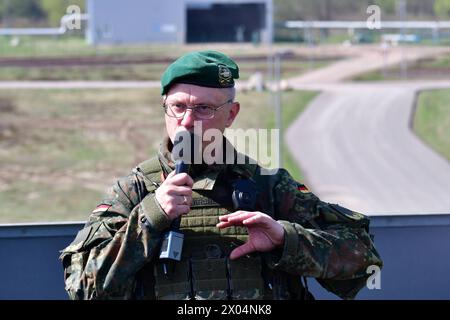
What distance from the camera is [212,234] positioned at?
3.01m

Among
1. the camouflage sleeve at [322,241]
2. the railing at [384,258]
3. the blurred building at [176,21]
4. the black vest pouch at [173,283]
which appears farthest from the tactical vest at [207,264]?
the blurred building at [176,21]

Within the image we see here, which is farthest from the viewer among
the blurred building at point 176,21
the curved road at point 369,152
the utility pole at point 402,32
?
the blurred building at point 176,21

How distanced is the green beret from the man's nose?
0.10 m

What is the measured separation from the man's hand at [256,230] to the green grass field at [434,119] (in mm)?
26337

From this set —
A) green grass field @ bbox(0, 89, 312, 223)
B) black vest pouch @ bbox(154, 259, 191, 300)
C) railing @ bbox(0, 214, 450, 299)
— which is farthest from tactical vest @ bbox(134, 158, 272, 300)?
green grass field @ bbox(0, 89, 312, 223)

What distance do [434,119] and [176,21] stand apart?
99.1 ft

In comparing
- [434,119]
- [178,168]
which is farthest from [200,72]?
[434,119]

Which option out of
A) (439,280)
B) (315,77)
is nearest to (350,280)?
(439,280)

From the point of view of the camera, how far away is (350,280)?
3074 millimetres

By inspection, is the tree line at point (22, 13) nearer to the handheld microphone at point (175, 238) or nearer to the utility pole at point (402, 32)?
the utility pole at point (402, 32)

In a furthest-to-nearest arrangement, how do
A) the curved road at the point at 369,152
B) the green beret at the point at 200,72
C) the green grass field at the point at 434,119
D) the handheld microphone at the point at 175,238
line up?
the green grass field at the point at 434,119 < the curved road at the point at 369,152 < the green beret at the point at 200,72 < the handheld microphone at the point at 175,238

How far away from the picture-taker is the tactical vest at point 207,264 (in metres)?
2.98

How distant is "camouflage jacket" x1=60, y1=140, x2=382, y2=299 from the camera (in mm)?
2855

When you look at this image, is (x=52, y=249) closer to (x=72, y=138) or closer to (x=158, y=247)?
(x=158, y=247)
